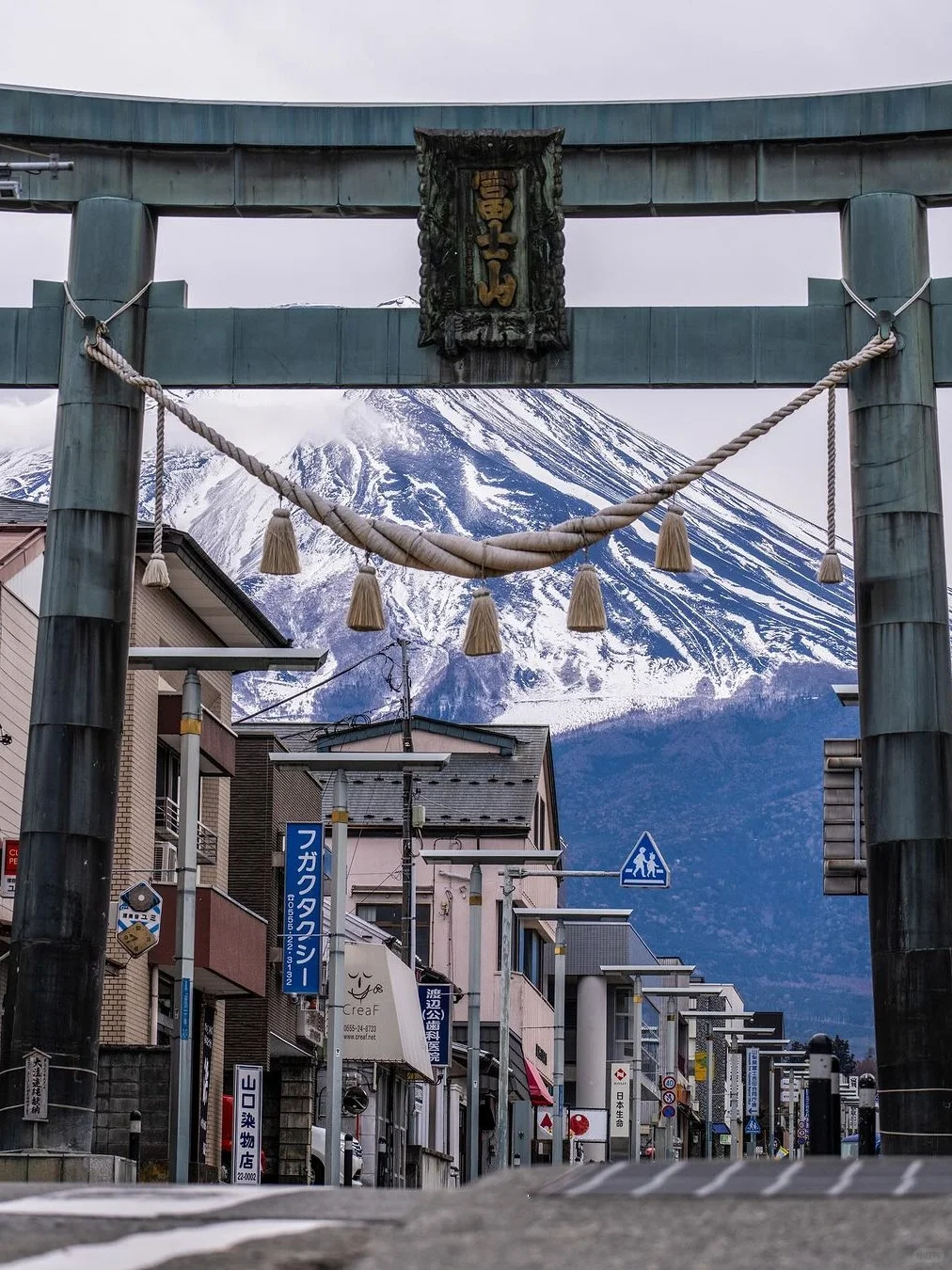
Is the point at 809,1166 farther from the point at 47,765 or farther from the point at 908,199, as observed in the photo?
the point at 908,199

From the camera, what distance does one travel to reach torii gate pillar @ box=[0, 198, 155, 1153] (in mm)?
15570

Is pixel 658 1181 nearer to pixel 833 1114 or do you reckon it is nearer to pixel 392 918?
pixel 833 1114

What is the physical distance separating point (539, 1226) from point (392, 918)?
56.6 meters

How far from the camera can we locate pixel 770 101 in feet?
55.5

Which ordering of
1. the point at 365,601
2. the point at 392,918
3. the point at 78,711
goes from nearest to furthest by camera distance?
the point at 78,711
the point at 365,601
the point at 392,918

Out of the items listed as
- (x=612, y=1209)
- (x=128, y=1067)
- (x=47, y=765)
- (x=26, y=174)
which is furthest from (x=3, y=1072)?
(x=128, y=1067)

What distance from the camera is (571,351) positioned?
55.5ft

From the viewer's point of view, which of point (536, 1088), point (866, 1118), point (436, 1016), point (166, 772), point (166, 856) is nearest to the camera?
point (866, 1118)

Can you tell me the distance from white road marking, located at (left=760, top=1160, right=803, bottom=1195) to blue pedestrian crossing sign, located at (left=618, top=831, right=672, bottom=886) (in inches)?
1434

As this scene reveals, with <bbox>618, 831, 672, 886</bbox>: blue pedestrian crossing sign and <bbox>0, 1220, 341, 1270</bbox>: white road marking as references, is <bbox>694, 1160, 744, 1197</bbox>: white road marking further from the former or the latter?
<bbox>618, 831, 672, 886</bbox>: blue pedestrian crossing sign

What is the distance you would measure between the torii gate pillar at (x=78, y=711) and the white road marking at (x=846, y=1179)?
358 inches

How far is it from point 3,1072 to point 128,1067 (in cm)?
1479

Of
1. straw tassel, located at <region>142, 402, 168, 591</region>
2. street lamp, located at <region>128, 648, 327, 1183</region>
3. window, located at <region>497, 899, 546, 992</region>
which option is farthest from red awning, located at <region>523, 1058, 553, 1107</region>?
straw tassel, located at <region>142, 402, 168, 591</region>

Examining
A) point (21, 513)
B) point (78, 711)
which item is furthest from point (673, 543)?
point (21, 513)
